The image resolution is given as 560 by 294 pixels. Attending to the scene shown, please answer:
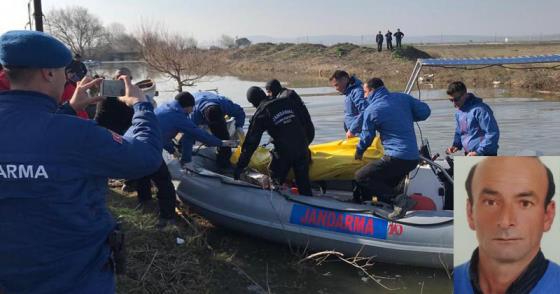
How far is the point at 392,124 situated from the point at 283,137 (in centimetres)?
118

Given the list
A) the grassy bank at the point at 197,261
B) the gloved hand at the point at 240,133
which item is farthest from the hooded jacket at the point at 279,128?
the gloved hand at the point at 240,133

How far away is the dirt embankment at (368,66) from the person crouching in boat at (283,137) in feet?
19.3

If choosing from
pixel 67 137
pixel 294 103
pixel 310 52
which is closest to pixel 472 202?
pixel 67 137

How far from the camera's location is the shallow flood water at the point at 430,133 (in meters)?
5.02

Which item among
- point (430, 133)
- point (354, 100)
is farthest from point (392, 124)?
point (430, 133)

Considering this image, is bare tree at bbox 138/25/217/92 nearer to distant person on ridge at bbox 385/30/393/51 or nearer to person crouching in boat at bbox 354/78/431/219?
person crouching in boat at bbox 354/78/431/219

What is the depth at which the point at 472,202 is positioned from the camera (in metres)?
2.12

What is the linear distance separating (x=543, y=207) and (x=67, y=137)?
5.91 ft

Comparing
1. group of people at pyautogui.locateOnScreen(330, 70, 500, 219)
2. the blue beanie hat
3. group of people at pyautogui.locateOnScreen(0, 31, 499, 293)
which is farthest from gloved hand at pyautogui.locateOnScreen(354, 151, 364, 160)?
the blue beanie hat

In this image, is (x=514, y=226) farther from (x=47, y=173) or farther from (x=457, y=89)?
(x=457, y=89)

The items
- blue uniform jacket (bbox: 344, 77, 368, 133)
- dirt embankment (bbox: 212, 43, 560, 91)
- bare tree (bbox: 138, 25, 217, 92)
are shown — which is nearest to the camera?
blue uniform jacket (bbox: 344, 77, 368, 133)

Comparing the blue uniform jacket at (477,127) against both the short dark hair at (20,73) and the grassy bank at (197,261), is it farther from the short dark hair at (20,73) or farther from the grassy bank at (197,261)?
the short dark hair at (20,73)

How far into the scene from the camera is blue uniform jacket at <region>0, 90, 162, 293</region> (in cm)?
176

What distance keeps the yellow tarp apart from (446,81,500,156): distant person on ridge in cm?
95
